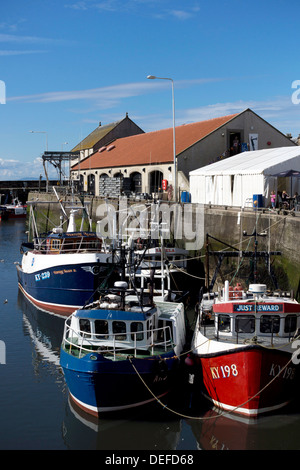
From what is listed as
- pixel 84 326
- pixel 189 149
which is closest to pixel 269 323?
pixel 84 326

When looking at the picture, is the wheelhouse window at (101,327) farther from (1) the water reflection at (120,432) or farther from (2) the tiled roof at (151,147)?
(2) the tiled roof at (151,147)

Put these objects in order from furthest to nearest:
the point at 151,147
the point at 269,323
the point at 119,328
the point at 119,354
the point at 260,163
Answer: the point at 151,147
the point at 260,163
the point at 119,328
the point at 269,323
the point at 119,354

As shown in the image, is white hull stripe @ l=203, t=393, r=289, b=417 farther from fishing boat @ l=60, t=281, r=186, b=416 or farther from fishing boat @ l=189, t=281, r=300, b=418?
fishing boat @ l=60, t=281, r=186, b=416

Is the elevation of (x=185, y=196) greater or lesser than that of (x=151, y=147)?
lesser

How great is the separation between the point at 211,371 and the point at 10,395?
6283 mm

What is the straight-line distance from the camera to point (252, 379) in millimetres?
14461

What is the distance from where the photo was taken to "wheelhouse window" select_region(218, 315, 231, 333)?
15.9 meters

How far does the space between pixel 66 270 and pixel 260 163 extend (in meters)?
13.3

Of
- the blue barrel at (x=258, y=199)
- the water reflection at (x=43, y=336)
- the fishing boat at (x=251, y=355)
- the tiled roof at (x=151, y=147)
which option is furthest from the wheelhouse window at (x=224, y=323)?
the tiled roof at (x=151, y=147)

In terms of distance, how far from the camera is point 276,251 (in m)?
23.6

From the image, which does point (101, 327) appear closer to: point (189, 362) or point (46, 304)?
point (189, 362)

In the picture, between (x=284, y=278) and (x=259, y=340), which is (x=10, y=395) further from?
(x=284, y=278)

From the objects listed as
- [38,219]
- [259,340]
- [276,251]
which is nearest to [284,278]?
[276,251]

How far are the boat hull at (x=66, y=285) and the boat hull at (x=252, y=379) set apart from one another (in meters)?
10.6
